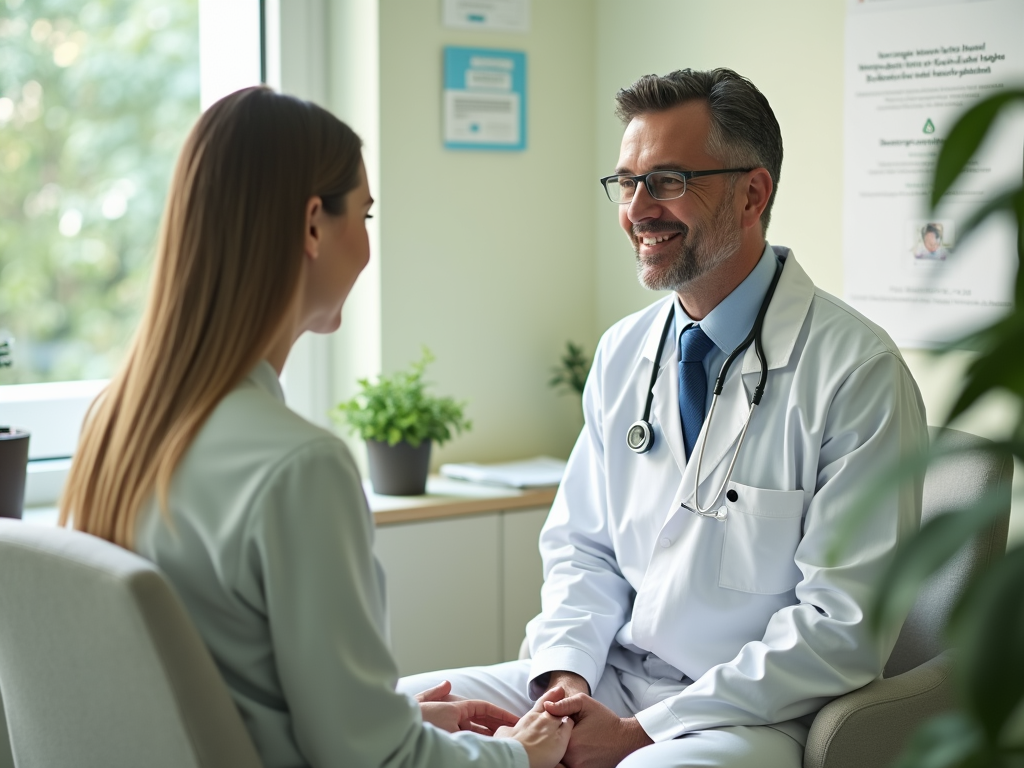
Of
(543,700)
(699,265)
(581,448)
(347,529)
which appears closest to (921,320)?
(699,265)

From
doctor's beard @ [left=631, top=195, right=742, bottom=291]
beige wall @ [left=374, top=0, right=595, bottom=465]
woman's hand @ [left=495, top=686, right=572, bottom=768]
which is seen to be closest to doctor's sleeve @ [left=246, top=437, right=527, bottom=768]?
woman's hand @ [left=495, top=686, right=572, bottom=768]

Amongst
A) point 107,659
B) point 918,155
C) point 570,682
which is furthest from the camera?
point 918,155

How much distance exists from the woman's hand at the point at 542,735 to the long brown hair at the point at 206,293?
2.25ft

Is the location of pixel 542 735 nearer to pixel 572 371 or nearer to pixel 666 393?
pixel 666 393

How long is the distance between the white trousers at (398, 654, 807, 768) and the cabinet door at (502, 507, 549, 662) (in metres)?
0.79

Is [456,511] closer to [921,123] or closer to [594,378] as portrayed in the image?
[594,378]

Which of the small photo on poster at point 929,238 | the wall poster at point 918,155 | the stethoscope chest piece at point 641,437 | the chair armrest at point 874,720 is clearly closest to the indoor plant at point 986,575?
the chair armrest at point 874,720

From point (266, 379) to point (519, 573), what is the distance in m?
1.67

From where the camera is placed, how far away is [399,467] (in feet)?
8.82

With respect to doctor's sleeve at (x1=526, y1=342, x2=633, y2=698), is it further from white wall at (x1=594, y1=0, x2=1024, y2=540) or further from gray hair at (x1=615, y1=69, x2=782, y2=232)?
white wall at (x1=594, y1=0, x2=1024, y2=540)

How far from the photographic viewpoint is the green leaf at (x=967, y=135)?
639 millimetres

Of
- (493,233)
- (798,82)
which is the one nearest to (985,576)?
(798,82)

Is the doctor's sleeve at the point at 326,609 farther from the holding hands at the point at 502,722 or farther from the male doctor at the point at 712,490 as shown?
the male doctor at the point at 712,490

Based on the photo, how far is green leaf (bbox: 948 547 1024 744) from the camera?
58 cm
